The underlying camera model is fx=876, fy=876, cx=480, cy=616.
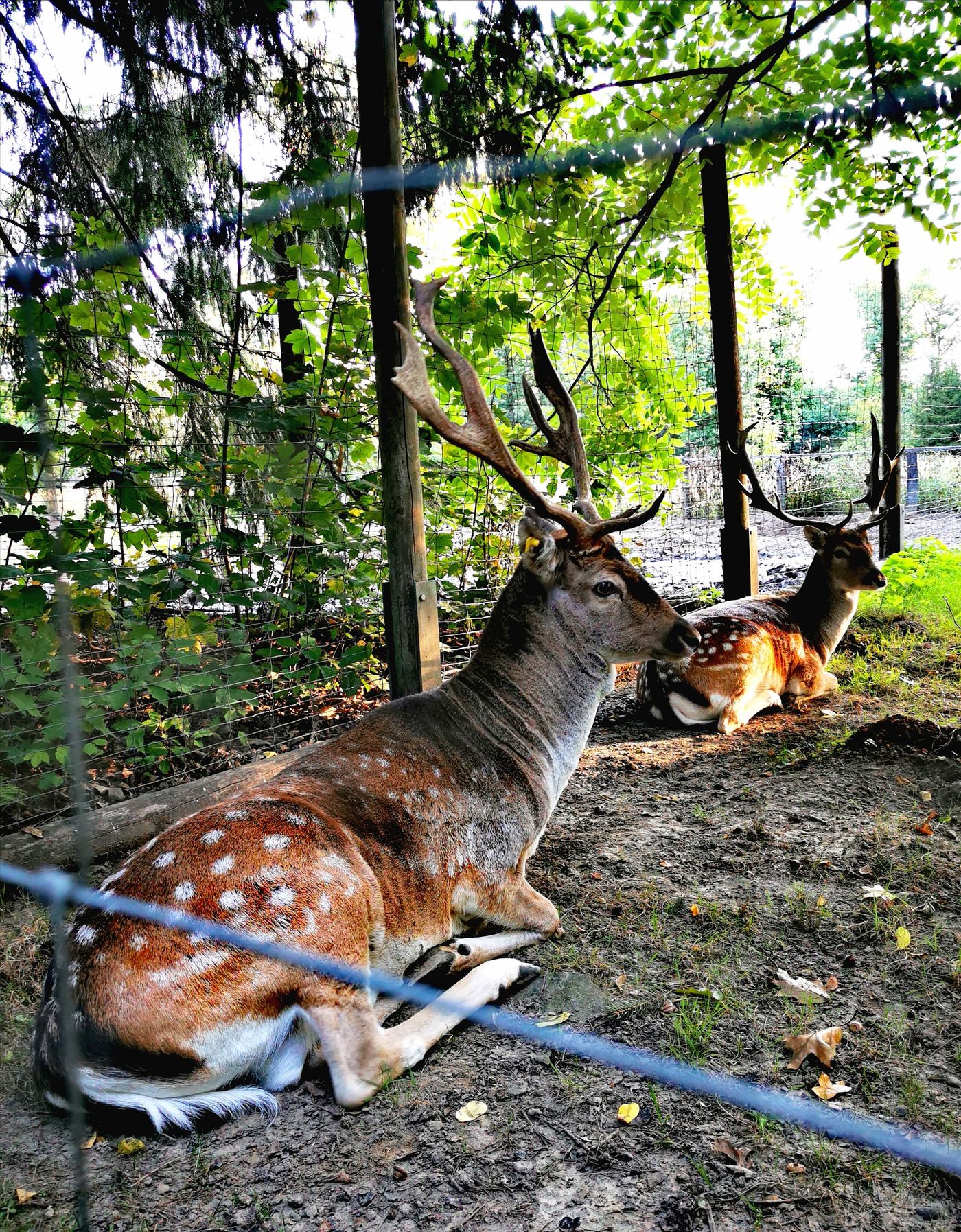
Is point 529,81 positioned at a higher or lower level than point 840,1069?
higher

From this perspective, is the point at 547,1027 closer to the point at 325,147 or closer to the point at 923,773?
the point at 923,773

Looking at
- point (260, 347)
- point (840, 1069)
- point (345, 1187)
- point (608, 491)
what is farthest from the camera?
point (608, 491)

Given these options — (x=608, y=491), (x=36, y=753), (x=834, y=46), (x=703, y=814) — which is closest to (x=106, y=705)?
(x=36, y=753)

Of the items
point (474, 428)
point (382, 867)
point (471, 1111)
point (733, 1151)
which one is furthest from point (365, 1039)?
point (474, 428)

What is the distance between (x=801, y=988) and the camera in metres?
2.32

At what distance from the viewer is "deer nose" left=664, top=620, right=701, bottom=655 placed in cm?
317

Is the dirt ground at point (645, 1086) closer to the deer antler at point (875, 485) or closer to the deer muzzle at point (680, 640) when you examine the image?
the deer muzzle at point (680, 640)

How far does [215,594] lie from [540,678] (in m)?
1.46

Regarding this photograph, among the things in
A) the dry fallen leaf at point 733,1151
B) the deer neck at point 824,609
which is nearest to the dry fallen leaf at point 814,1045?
the dry fallen leaf at point 733,1151

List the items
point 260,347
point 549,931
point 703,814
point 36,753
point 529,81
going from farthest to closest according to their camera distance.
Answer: point 260,347 < point 529,81 < point 703,814 < point 36,753 < point 549,931

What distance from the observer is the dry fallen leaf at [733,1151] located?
1.75 metres

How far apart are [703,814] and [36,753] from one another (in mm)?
2582

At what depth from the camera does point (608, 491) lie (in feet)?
19.4

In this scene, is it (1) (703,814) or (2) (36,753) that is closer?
(2) (36,753)
